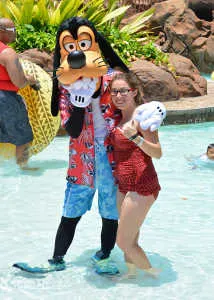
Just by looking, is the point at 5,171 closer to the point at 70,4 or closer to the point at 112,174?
the point at 112,174

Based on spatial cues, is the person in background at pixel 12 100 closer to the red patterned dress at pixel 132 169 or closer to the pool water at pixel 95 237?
the pool water at pixel 95 237

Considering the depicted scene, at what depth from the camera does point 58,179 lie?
691cm

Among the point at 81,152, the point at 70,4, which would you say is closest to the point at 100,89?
the point at 81,152

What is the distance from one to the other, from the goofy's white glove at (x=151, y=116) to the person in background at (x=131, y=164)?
7 cm

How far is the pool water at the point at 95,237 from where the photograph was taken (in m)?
3.95

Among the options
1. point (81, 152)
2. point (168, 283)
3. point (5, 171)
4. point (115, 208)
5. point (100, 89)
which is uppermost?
point (100, 89)

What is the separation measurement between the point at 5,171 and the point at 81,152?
3430 millimetres

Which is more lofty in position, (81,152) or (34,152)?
(81,152)

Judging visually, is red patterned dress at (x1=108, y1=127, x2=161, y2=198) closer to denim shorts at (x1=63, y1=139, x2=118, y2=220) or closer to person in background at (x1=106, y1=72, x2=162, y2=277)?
person in background at (x1=106, y1=72, x2=162, y2=277)

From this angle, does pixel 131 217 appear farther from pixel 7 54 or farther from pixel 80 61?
pixel 7 54

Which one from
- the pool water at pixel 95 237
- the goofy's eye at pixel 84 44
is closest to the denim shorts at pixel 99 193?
the pool water at pixel 95 237

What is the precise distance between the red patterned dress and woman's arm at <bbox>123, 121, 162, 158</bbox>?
0.38ft

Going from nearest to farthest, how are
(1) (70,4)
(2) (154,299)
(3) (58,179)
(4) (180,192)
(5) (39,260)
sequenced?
(2) (154,299) < (5) (39,260) < (4) (180,192) < (3) (58,179) < (1) (70,4)

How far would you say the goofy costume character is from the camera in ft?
12.2
